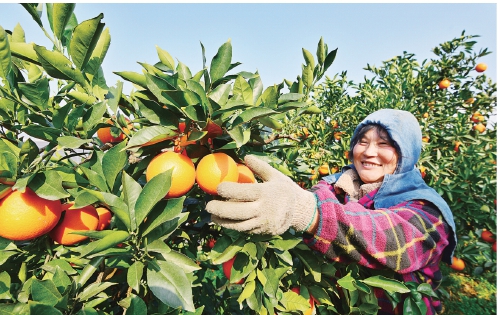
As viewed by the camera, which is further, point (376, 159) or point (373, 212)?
point (376, 159)

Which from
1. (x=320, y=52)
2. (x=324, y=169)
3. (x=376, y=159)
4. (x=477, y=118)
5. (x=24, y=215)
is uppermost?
(x=320, y=52)

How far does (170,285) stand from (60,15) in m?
0.63

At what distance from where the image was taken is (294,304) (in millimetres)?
875

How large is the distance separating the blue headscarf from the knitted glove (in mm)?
560

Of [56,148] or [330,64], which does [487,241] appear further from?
[56,148]

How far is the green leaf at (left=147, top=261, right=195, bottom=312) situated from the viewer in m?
0.59

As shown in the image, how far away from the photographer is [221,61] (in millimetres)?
773

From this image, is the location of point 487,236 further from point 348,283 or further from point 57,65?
point 57,65

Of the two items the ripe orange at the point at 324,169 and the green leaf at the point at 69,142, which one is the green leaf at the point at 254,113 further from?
the ripe orange at the point at 324,169

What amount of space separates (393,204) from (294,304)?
538 millimetres

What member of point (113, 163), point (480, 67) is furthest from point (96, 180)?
point (480, 67)

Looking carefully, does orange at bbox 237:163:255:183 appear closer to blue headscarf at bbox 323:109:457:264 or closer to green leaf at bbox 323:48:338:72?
green leaf at bbox 323:48:338:72

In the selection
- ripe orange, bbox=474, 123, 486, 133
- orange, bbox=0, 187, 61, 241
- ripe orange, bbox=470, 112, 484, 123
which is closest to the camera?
orange, bbox=0, 187, 61, 241

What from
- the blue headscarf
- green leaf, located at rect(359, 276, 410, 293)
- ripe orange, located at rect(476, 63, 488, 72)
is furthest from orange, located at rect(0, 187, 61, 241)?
ripe orange, located at rect(476, 63, 488, 72)
